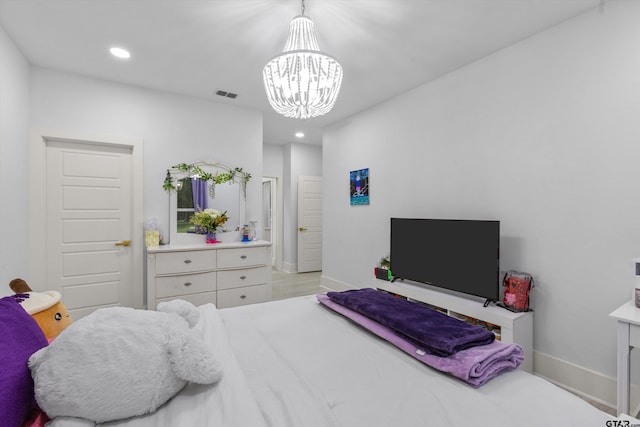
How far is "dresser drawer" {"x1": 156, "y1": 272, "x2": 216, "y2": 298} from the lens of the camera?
3141 millimetres

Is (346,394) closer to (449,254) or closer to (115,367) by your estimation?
(115,367)

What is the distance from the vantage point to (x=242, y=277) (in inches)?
141

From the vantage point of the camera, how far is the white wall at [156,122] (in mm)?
3033

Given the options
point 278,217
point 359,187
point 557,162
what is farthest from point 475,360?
point 278,217

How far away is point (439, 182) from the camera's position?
3.16 meters

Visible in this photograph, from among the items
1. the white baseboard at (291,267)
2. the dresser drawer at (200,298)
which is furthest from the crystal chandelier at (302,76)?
the white baseboard at (291,267)

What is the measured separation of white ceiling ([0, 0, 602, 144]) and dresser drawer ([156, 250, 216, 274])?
1890 millimetres

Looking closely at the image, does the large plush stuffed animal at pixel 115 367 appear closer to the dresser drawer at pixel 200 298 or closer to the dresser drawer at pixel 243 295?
the dresser drawer at pixel 200 298

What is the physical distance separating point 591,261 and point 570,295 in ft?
0.96

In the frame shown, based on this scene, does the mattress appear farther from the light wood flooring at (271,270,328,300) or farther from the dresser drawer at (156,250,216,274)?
the light wood flooring at (271,270,328,300)

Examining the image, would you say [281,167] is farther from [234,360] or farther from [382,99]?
[234,360]

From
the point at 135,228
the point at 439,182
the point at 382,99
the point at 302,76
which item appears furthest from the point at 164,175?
the point at 439,182

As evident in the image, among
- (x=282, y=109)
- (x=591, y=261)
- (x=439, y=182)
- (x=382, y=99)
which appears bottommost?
(x=591, y=261)

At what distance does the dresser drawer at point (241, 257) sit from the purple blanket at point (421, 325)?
1953mm
